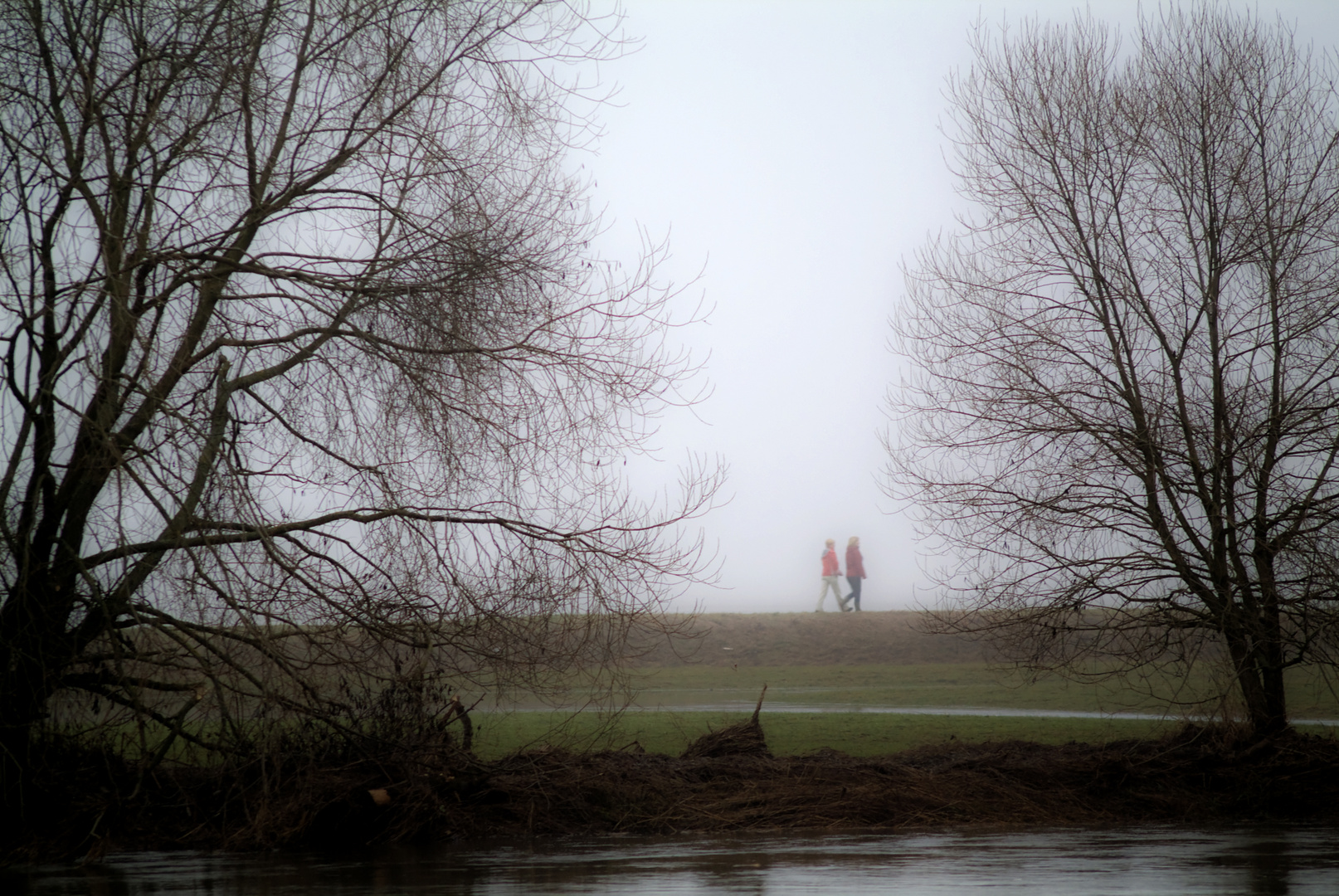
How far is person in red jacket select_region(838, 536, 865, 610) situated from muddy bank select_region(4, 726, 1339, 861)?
14.9 metres

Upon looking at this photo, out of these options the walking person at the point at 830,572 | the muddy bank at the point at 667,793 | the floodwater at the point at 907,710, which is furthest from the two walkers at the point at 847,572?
the muddy bank at the point at 667,793

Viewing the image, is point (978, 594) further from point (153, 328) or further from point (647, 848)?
point (153, 328)

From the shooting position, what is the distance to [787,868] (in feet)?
23.7

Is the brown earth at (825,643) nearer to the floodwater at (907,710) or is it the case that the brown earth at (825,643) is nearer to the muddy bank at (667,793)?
the floodwater at (907,710)

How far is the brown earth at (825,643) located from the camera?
76.8 feet

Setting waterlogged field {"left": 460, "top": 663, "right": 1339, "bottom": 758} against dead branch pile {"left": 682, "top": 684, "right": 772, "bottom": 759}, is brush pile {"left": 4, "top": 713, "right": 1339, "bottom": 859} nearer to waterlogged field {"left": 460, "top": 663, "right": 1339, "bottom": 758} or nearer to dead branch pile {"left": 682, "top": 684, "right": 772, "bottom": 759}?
dead branch pile {"left": 682, "top": 684, "right": 772, "bottom": 759}

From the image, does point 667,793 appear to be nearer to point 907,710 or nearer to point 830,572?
point 907,710

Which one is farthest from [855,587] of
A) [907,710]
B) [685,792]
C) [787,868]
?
[787,868]

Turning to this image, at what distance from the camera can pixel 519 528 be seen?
905 cm

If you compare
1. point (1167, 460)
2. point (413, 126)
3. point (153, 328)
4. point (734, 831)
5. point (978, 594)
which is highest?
point (413, 126)

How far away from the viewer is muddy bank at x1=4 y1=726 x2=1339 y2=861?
8.64 metres

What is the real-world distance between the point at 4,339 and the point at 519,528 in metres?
4.22

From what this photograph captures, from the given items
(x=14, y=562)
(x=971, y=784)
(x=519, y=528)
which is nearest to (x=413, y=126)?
(x=519, y=528)

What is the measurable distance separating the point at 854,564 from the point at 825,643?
3.20 m
